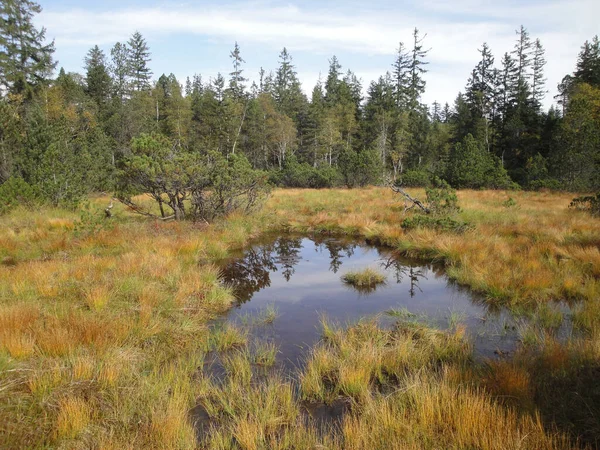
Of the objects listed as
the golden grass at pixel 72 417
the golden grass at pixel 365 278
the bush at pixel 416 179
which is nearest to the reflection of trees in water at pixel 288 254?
the golden grass at pixel 365 278

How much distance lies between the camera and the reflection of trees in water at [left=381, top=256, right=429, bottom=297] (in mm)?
9024

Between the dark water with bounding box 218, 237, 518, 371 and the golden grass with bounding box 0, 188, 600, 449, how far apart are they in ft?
1.30

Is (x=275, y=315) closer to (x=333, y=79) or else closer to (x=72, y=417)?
(x=72, y=417)

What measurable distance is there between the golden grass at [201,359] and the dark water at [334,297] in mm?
397

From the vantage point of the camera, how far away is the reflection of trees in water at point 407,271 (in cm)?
902

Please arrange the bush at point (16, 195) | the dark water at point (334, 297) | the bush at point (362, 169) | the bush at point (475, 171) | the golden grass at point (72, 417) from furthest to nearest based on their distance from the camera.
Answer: the bush at point (362, 169) → the bush at point (475, 171) → the bush at point (16, 195) → the dark water at point (334, 297) → the golden grass at point (72, 417)

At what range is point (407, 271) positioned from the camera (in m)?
10.1

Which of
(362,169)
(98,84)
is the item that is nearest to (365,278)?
(362,169)

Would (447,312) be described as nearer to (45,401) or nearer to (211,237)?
(45,401)

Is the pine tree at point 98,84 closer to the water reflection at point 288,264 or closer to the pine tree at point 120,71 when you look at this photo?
the pine tree at point 120,71

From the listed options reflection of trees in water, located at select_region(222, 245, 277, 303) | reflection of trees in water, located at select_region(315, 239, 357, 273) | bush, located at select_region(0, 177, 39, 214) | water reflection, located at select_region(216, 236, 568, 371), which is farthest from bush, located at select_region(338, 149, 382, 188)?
bush, located at select_region(0, 177, 39, 214)

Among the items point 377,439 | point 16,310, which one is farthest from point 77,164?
point 377,439

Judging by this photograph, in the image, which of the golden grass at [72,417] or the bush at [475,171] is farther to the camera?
the bush at [475,171]

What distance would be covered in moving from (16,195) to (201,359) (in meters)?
12.7
